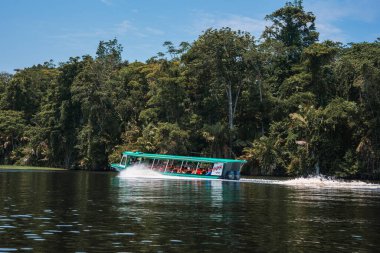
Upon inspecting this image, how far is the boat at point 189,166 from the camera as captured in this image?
5241cm

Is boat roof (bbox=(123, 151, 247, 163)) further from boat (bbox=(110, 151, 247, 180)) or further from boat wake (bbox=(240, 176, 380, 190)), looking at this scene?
boat wake (bbox=(240, 176, 380, 190))

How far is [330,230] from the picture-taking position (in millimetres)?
17812

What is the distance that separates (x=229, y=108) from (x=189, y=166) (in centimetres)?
2026

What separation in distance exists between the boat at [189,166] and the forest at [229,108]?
1182cm

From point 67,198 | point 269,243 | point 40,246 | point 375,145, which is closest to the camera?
point 40,246

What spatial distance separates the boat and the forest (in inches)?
465

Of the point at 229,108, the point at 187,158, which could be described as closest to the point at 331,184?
the point at 187,158

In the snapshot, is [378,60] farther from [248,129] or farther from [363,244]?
[363,244]

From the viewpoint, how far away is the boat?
52406 millimetres

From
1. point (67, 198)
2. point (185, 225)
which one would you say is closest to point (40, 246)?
point (185, 225)

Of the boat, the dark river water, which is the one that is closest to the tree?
the boat

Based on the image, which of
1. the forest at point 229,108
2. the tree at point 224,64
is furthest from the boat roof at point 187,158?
the tree at point 224,64

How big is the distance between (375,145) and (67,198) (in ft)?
139

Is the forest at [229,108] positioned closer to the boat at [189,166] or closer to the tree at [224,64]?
the tree at [224,64]
